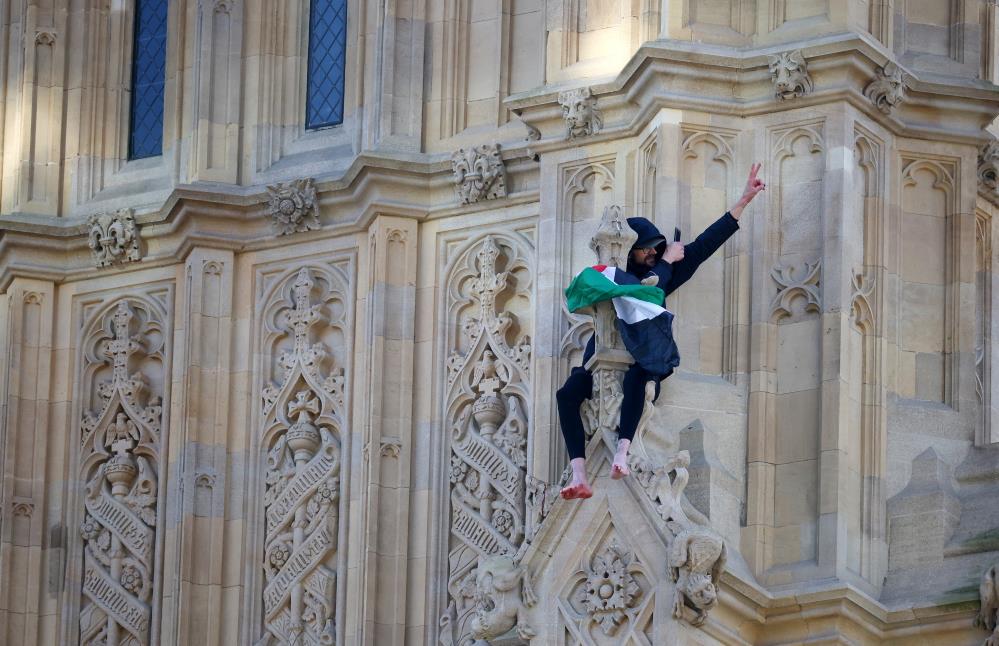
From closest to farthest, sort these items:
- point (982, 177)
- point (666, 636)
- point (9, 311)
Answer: point (666, 636) < point (982, 177) < point (9, 311)

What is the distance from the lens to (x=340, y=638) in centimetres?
2664

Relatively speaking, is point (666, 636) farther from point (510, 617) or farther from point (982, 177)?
point (982, 177)

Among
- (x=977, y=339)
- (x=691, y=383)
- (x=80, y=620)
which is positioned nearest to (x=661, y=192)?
(x=691, y=383)

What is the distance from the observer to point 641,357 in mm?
24109

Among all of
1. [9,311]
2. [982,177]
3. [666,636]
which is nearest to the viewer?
[666,636]

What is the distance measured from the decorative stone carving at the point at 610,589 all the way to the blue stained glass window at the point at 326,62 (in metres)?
5.33

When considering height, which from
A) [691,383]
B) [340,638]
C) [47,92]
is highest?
[47,92]

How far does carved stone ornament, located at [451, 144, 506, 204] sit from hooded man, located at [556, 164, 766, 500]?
2.37 metres

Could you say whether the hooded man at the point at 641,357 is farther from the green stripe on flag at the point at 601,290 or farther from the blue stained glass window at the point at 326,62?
the blue stained glass window at the point at 326,62

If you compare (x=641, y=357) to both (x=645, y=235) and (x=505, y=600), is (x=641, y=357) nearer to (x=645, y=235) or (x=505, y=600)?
(x=645, y=235)

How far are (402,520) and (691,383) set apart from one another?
2.86 meters

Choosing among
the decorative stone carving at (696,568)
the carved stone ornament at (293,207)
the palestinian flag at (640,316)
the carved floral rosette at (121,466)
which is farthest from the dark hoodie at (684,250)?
the carved floral rosette at (121,466)

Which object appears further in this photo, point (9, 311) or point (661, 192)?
point (9, 311)

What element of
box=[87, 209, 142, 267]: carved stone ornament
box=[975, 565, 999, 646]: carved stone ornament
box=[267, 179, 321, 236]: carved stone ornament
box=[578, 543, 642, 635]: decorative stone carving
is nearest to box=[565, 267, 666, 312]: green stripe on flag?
box=[578, 543, 642, 635]: decorative stone carving
